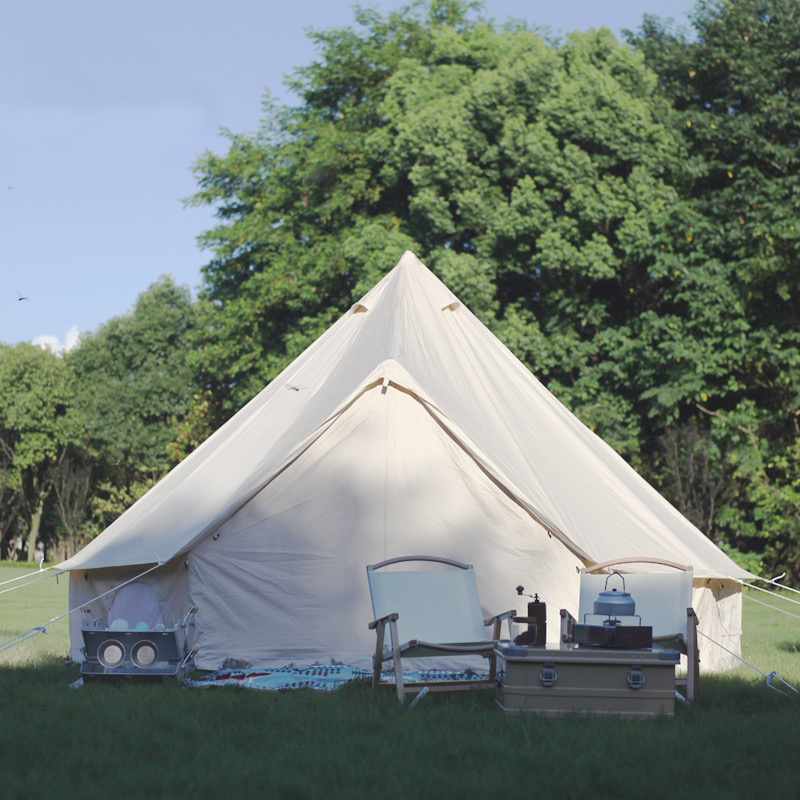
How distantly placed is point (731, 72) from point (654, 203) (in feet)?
8.98

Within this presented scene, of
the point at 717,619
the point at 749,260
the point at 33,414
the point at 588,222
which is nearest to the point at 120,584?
the point at 717,619

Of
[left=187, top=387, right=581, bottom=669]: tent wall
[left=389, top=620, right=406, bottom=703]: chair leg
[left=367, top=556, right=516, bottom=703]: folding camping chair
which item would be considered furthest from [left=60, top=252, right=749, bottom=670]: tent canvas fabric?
[left=389, top=620, right=406, bottom=703]: chair leg

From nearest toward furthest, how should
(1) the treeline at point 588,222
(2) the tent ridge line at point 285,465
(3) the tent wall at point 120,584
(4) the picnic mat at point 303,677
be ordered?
(4) the picnic mat at point 303,677 < (2) the tent ridge line at point 285,465 < (3) the tent wall at point 120,584 < (1) the treeline at point 588,222

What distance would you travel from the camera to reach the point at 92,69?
27.7ft

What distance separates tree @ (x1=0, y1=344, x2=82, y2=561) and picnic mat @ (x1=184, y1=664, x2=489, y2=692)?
1938 cm

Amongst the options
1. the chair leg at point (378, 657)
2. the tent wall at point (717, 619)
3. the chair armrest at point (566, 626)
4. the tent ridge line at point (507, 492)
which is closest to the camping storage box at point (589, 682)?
the chair armrest at point (566, 626)

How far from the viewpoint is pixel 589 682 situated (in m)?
5.08

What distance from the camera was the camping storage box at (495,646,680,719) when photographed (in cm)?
503

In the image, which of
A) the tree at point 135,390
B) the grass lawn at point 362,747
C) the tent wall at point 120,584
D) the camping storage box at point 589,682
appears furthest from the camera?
the tree at point 135,390

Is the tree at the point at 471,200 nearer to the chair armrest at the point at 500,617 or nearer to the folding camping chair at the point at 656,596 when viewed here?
the folding camping chair at the point at 656,596

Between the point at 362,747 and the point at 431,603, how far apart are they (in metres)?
1.91

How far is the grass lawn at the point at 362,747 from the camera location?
359cm

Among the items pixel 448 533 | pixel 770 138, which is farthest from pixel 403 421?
pixel 770 138

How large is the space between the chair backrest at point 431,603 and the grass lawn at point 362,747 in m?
0.40
